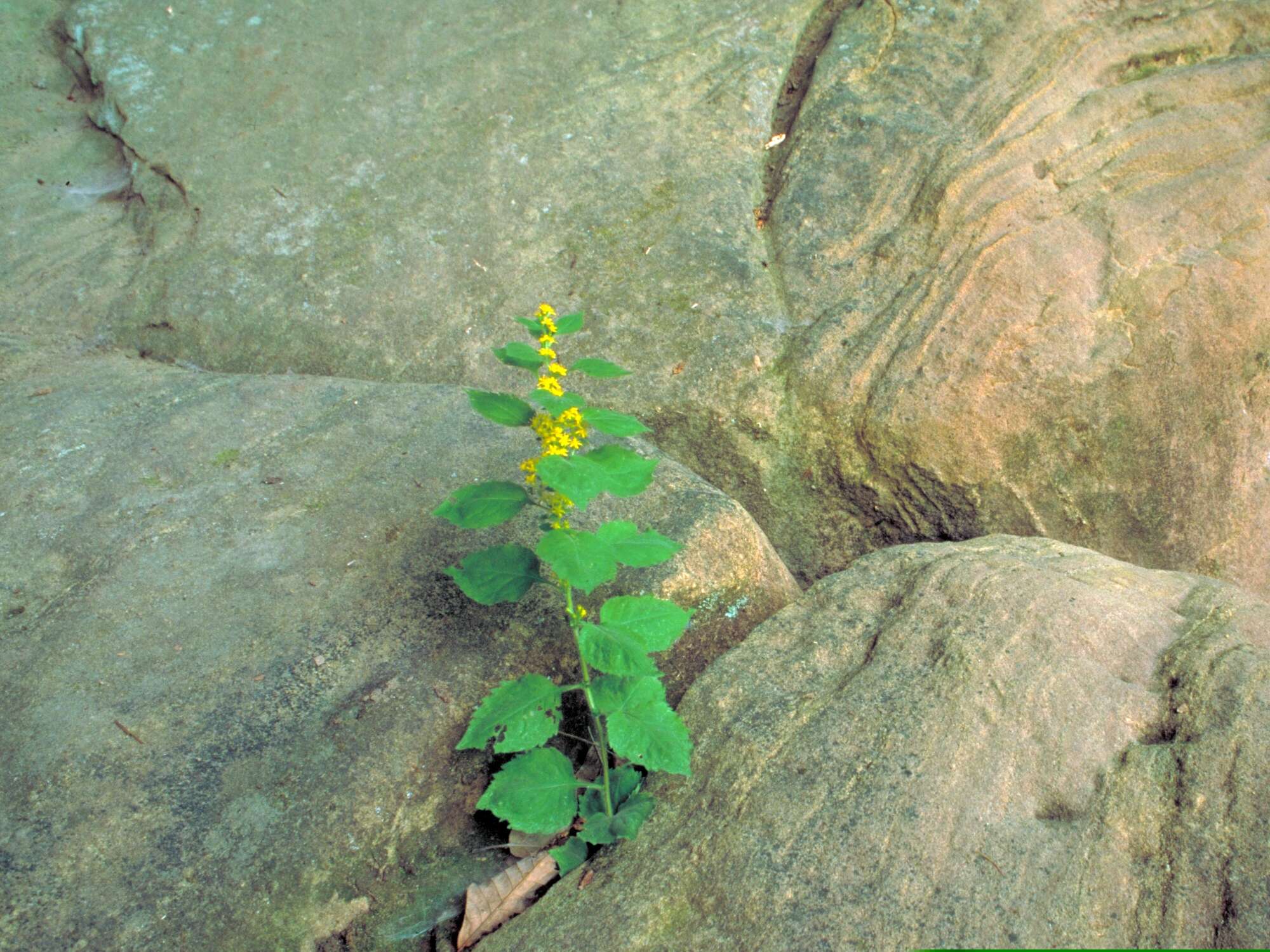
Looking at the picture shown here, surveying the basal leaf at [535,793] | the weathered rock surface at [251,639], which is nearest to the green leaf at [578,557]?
the basal leaf at [535,793]

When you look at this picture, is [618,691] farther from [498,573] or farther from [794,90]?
[794,90]

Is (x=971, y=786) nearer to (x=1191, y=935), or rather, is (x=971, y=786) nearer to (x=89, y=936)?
(x=1191, y=935)

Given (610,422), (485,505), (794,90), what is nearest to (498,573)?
(485,505)

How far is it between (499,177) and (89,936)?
2.74 meters

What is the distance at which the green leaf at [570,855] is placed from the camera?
1.83m

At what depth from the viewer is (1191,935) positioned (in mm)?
1336

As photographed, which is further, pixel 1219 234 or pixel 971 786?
pixel 1219 234

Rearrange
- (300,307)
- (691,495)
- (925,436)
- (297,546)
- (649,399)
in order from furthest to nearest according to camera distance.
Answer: (300,307) → (649,399) → (925,436) → (691,495) → (297,546)

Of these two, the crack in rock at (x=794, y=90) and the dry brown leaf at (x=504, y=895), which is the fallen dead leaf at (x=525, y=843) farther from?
the crack in rock at (x=794, y=90)

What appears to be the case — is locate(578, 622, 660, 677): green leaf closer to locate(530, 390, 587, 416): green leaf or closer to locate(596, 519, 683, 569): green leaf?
locate(596, 519, 683, 569): green leaf

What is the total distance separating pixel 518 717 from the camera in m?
1.78

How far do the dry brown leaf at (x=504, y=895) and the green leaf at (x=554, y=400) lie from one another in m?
0.87

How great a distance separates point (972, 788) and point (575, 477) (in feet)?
2.80

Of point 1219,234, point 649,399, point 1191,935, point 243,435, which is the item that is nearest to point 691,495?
point 649,399
